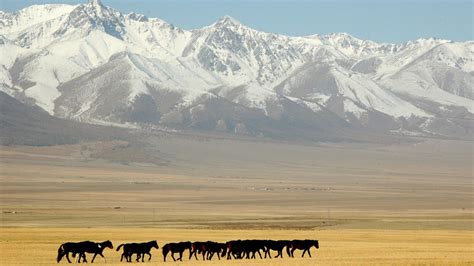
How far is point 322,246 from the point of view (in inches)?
2307

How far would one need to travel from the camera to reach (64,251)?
48125 mm

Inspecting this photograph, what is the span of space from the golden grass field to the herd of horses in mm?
635

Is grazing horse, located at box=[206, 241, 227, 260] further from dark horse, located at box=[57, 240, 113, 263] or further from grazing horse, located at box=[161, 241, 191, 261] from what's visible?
dark horse, located at box=[57, 240, 113, 263]

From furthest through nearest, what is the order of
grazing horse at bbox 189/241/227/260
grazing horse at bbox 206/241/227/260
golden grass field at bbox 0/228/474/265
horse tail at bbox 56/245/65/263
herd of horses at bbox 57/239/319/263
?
grazing horse at bbox 206/241/227/260, grazing horse at bbox 189/241/227/260, herd of horses at bbox 57/239/319/263, golden grass field at bbox 0/228/474/265, horse tail at bbox 56/245/65/263

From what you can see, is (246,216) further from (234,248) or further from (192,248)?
(234,248)

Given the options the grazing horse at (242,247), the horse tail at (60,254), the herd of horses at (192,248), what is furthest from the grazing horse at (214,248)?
the horse tail at (60,254)

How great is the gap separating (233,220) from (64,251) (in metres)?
53.6

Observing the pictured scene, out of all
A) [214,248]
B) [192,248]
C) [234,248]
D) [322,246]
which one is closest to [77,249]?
[192,248]

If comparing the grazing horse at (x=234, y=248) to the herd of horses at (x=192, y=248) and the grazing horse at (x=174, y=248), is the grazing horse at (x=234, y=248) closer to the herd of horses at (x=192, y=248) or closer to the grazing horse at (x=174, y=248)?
the herd of horses at (x=192, y=248)

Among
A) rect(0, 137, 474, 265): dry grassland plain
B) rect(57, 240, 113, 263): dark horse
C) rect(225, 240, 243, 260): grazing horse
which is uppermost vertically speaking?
rect(0, 137, 474, 265): dry grassland plain

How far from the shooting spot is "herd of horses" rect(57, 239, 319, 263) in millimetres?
48469

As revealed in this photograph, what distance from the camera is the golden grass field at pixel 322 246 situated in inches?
1890

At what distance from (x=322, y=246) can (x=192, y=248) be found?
941 cm

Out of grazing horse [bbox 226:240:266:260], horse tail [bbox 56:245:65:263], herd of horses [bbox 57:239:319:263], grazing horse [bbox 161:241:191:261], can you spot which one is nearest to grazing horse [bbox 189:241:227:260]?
herd of horses [bbox 57:239:319:263]
